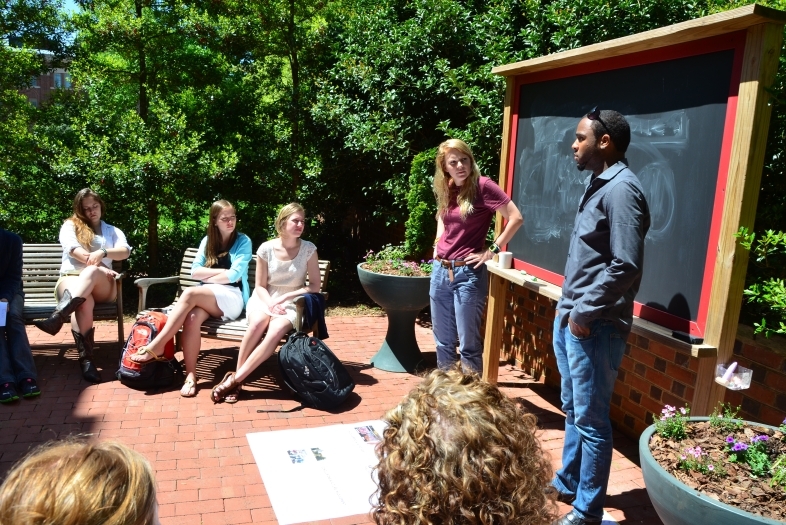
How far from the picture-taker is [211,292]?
4.90 metres

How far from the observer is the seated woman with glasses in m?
4.73

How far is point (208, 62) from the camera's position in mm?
7824

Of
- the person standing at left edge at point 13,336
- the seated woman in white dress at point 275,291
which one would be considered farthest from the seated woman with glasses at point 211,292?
the person standing at left edge at point 13,336

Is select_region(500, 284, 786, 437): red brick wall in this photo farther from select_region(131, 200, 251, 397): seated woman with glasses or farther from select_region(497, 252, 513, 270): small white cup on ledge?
select_region(131, 200, 251, 397): seated woman with glasses

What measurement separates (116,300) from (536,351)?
3533mm

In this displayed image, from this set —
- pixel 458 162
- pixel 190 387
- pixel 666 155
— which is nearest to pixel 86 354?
pixel 190 387

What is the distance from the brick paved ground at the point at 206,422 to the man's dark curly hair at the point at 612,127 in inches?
73.7

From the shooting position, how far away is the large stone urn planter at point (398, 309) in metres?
5.16

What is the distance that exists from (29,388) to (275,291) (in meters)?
1.84

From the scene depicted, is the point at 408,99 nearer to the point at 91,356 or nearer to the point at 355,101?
the point at 355,101

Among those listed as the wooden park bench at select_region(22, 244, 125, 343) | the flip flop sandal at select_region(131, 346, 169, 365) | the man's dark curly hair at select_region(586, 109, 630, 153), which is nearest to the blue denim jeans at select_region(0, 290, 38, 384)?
the wooden park bench at select_region(22, 244, 125, 343)

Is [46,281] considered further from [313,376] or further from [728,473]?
[728,473]

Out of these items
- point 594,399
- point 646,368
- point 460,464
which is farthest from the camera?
point 646,368

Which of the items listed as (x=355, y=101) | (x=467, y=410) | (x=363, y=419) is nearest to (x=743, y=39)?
(x=467, y=410)
